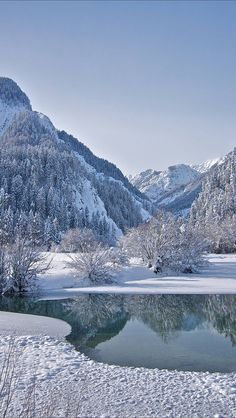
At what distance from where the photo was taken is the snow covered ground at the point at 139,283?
33.0 meters

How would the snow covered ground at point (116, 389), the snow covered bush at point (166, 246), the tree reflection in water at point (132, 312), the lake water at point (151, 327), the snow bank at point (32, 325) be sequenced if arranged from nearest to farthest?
the snow covered ground at point (116, 389)
the lake water at point (151, 327)
the snow bank at point (32, 325)
the tree reflection in water at point (132, 312)
the snow covered bush at point (166, 246)

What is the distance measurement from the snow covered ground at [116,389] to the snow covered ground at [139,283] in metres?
18.4

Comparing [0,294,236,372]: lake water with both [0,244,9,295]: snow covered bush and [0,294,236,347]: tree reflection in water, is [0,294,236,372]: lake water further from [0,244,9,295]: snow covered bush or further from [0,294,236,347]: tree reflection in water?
[0,244,9,295]: snow covered bush

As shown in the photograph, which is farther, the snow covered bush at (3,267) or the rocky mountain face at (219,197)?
the rocky mountain face at (219,197)

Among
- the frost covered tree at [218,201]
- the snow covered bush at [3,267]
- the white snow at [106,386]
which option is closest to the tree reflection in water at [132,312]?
the snow covered bush at [3,267]

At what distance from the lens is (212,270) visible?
4725 cm

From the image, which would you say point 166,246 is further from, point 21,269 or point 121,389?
point 121,389

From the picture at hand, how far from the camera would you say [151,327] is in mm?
21734

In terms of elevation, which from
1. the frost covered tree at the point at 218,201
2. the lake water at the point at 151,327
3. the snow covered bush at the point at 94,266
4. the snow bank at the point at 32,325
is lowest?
the lake water at the point at 151,327

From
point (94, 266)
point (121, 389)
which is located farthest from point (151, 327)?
point (94, 266)

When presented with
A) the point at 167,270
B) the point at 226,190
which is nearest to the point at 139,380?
the point at 167,270

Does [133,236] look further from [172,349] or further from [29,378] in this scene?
[29,378]

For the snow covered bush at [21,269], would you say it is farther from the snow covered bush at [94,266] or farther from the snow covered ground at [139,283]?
the snow covered bush at [94,266]

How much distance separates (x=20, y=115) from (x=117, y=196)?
57.7 metres
